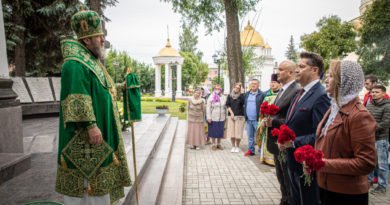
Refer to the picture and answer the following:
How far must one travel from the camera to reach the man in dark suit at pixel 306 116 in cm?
230

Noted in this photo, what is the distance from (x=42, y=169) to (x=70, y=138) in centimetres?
245

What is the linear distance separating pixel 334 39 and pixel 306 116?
3493cm

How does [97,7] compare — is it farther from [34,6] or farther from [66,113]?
[34,6]

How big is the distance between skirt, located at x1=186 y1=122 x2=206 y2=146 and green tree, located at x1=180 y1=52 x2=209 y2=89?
4507 centimetres

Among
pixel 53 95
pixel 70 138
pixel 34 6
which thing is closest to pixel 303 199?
pixel 70 138

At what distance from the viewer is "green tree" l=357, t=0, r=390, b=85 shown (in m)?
16.8

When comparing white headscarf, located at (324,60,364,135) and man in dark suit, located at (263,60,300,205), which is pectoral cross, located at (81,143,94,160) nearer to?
white headscarf, located at (324,60,364,135)

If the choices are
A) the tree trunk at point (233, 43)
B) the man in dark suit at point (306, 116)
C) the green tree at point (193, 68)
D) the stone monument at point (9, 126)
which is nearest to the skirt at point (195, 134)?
the tree trunk at point (233, 43)

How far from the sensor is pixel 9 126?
11.4ft

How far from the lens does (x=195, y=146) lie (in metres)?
7.57

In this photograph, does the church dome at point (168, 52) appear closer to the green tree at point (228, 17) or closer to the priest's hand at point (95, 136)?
the green tree at point (228, 17)

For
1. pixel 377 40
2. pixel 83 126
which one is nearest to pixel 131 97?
pixel 83 126

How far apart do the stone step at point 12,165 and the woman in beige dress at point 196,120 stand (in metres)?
4.73

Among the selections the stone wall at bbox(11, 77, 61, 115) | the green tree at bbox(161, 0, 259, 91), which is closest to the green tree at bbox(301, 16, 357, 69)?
the green tree at bbox(161, 0, 259, 91)
